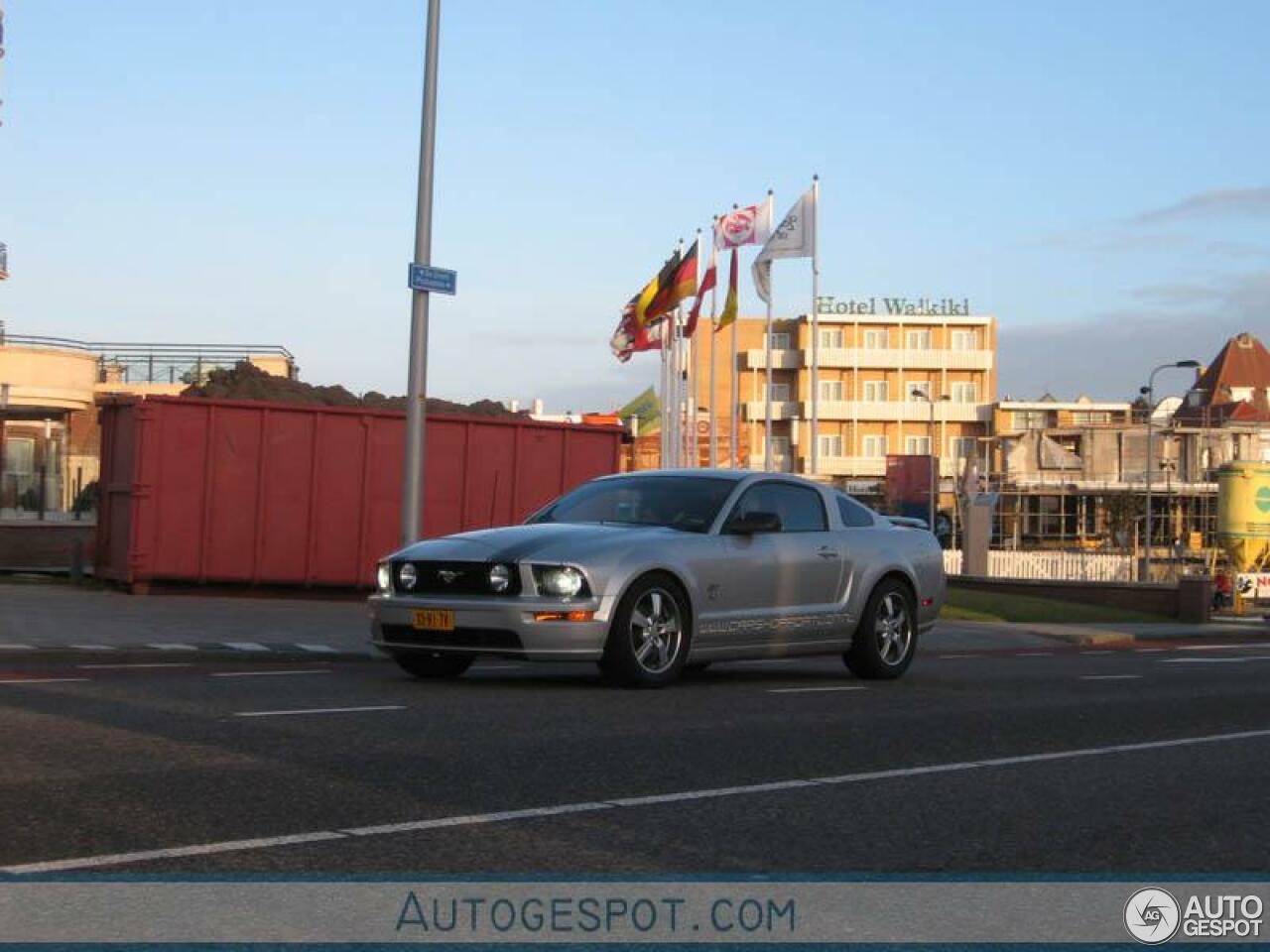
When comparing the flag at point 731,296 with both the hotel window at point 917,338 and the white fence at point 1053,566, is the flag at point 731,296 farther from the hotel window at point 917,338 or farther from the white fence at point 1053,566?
the hotel window at point 917,338

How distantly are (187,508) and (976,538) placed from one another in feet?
104

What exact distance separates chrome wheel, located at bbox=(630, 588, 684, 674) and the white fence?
123 ft

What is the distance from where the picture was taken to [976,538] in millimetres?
52375

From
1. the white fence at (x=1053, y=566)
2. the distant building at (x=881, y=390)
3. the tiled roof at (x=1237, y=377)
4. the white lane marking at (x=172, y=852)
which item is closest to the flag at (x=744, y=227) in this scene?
the white fence at (x=1053, y=566)

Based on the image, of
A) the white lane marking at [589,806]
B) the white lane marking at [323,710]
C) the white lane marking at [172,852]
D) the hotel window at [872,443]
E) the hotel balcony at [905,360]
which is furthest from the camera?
the hotel window at [872,443]

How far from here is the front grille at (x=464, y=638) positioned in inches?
477

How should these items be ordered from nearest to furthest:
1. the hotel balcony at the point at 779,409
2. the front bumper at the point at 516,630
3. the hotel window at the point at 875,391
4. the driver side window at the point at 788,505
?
1. the front bumper at the point at 516,630
2. the driver side window at the point at 788,505
3. the hotel balcony at the point at 779,409
4. the hotel window at the point at 875,391

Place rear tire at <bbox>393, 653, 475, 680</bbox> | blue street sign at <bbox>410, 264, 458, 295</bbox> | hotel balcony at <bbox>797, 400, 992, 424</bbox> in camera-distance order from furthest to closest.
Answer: hotel balcony at <bbox>797, 400, 992, 424</bbox> → blue street sign at <bbox>410, 264, 458, 295</bbox> → rear tire at <bbox>393, 653, 475, 680</bbox>

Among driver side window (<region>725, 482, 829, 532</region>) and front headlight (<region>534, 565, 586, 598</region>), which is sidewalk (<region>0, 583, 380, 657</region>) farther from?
front headlight (<region>534, 565, 586, 598</region>)

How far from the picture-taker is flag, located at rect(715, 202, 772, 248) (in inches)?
1734

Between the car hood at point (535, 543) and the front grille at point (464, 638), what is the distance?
48 cm

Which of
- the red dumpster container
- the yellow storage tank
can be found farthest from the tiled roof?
the red dumpster container

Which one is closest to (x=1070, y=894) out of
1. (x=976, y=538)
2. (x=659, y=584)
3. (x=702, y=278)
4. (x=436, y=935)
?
(x=436, y=935)

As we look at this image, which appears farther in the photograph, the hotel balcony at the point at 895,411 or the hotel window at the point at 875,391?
the hotel window at the point at 875,391
